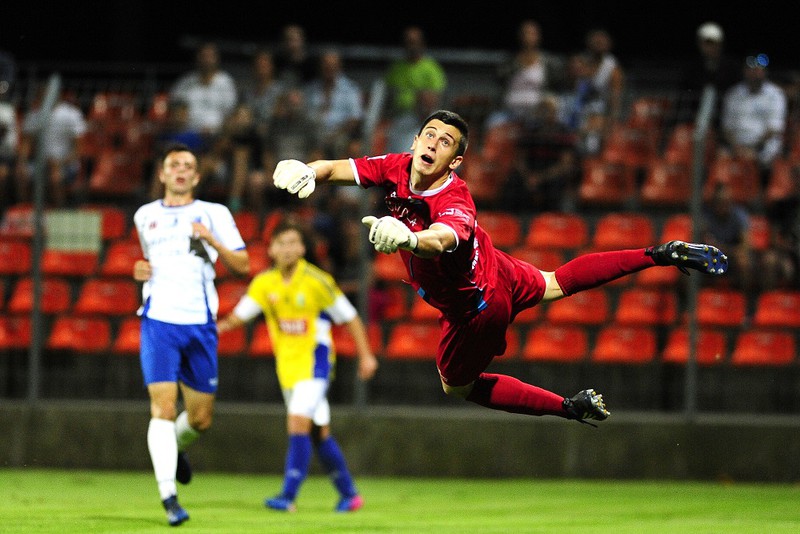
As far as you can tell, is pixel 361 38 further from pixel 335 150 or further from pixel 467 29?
Answer: pixel 335 150

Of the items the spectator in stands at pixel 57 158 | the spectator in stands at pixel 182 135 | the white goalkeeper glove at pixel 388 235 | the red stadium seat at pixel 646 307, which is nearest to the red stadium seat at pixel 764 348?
the red stadium seat at pixel 646 307

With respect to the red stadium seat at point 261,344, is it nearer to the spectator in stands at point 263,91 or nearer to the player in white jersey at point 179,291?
the spectator in stands at point 263,91

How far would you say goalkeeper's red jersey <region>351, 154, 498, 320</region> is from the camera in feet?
22.7

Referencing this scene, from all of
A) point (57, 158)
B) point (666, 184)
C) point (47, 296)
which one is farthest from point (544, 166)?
point (47, 296)

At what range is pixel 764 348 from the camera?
12070mm

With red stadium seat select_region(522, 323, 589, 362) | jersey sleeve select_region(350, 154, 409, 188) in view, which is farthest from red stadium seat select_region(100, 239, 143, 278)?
jersey sleeve select_region(350, 154, 409, 188)

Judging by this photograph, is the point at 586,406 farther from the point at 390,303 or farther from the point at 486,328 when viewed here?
the point at 390,303

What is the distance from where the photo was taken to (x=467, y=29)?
19.3 metres

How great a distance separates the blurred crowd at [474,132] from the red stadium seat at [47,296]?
2.54ft

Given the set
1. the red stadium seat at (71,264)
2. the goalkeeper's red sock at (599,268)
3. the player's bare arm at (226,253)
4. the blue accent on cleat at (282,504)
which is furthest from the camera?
the red stadium seat at (71,264)

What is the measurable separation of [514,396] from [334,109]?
623 cm

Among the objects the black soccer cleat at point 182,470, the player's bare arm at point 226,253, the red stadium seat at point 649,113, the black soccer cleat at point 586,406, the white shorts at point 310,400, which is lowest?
the black soccer cleat at point 182,470

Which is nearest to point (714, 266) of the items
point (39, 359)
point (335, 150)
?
point (335, 150)

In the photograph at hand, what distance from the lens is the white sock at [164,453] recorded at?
8234 mm
